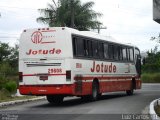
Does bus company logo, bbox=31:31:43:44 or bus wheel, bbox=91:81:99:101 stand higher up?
bus company logo, bbox=31:31:43:44

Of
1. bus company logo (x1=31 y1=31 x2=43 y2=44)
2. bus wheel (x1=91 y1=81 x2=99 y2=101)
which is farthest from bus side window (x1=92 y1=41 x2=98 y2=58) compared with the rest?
bus company logo (x1=31 y1=31 x2=43 y2=44)

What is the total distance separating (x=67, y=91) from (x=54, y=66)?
125cm

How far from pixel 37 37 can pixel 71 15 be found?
29.0 meters

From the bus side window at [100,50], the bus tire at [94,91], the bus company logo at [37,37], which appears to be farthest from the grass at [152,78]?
the bus company logo at [37,37]

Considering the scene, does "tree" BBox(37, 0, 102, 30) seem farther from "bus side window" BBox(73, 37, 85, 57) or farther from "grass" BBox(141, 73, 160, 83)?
"bus side window" BBox(73, 37, 85, 57)

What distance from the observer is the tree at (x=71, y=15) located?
52062 mm

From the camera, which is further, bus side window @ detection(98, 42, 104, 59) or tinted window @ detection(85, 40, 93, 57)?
bus side window @ detection(98, 42, 104, 59)

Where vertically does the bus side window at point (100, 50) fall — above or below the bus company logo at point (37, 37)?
below

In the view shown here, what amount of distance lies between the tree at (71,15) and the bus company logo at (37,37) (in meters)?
28.9

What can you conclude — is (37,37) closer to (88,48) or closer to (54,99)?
(88,48)

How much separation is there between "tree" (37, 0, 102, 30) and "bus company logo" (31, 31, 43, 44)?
28913mm

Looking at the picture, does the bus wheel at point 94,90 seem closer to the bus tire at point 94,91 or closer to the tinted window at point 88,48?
the bus tire at point 94,91

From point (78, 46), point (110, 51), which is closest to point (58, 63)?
point (78, 46)

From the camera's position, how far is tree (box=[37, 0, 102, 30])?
52062 mm
